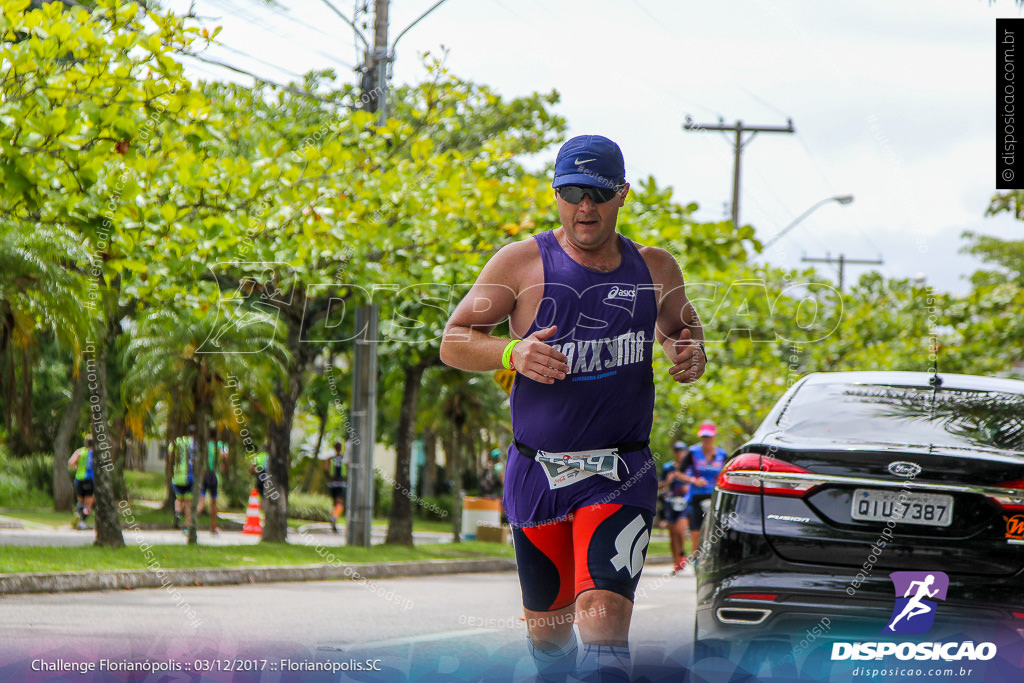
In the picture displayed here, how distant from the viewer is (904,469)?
4.32m

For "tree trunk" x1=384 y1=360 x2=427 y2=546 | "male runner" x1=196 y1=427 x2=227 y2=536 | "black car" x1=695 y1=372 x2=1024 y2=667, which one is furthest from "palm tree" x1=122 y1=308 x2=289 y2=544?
"black car" x1=695 y1=372 x2=1024 y2=667

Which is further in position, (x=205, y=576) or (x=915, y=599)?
(x=205, y=576)

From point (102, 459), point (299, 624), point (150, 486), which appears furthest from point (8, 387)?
point (150, 486)

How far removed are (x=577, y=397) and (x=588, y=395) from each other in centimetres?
3

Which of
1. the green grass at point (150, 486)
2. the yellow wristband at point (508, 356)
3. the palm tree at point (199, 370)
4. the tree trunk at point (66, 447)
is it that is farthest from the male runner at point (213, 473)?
the yellow wristband at point (508, 356)

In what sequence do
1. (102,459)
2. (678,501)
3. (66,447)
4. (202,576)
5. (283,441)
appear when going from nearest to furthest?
1. (202,576)
2. (102,459)
3. (678,501)
4. (283,441)
5. (66,447)

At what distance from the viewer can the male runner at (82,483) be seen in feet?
52.4

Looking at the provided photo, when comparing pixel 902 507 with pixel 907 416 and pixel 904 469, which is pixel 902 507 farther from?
pixel 907 416

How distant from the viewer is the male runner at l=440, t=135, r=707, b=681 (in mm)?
3211

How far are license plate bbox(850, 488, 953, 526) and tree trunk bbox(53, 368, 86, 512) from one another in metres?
9.24

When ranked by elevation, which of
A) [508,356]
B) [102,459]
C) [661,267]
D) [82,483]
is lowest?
[82,483]

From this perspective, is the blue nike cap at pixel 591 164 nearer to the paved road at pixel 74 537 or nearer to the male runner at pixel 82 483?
the paved road at pixel 74 537

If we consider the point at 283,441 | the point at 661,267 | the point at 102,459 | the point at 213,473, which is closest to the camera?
the point at 661,267

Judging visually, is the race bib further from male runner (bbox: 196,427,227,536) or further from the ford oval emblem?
male runner (bbox: 196,427,227,536)
